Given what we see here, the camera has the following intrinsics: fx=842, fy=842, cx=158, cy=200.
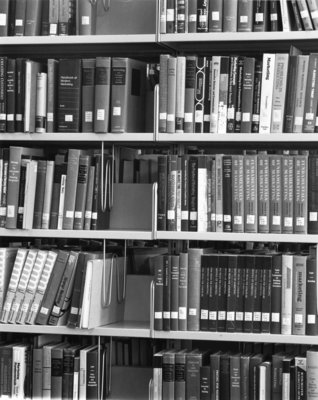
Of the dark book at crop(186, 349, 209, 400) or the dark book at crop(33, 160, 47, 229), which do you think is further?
the dark book at crop(33, 160, 47, 229)

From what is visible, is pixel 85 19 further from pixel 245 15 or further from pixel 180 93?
pixel 245 15

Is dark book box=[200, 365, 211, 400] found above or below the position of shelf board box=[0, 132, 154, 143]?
below

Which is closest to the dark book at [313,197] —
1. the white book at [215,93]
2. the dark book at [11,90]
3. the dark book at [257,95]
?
the dark book at [257,95]

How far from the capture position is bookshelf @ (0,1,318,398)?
273 centimetres

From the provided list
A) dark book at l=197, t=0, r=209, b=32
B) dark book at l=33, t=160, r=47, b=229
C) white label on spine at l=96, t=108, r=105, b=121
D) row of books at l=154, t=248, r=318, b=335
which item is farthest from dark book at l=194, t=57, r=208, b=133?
dark book at l=33, t=160, r=47, b=229

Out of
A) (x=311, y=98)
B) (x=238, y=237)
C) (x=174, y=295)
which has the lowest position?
(x=174, y=295)

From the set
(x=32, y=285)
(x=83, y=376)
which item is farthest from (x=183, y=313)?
(x=32, y=285)

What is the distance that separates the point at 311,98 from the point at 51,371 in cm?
128

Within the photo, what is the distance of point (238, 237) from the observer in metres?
2.76

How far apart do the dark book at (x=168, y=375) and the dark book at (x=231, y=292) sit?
223mm

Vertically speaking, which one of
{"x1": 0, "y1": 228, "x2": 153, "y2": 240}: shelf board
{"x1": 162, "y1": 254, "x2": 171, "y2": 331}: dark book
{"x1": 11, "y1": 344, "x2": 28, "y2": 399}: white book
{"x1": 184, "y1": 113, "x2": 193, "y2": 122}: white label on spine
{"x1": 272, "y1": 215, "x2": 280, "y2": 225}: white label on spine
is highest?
{"x1": 184, "y1": 113, "x2": 193, "y2": 122}: white label on spine

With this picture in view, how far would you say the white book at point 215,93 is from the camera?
9.18ft

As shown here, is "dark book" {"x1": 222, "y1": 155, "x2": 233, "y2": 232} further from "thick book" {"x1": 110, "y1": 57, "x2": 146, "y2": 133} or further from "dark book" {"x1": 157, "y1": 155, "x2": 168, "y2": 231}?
"thick book" {"x1": 110, "y1": 57, "x2": 146, "y2": 133}

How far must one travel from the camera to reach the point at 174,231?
2811mm
